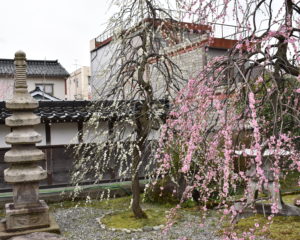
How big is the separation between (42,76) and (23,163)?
65.2 feet

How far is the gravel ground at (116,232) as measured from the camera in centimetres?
710

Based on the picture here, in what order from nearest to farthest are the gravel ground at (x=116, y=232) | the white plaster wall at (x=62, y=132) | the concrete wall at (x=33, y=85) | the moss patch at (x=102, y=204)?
the gravel ground at (x=116, y=232) → the moss patch at (x=102, y=204) → the white plaster wall at (x=62, y=132) → the concrete wall at (x=33, y=85)

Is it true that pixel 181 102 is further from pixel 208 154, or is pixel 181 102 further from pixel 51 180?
pixel 51 180

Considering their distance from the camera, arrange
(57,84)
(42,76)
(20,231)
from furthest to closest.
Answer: (57,84) < (42,76) < (20,231)

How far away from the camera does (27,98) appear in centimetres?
698

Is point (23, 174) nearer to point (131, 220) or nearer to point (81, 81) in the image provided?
point (131, 220)

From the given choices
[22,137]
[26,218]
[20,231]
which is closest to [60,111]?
[22,137]

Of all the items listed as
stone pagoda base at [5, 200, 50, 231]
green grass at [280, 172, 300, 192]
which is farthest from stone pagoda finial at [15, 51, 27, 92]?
green grass at [280, 172, 300, 192]

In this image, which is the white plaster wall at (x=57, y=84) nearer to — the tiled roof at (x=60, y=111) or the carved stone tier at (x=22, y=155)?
the tiled roof at (x=60, y=111)

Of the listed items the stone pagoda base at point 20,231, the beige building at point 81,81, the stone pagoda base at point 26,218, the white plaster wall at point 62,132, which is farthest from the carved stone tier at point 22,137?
the beige building at point 81,81

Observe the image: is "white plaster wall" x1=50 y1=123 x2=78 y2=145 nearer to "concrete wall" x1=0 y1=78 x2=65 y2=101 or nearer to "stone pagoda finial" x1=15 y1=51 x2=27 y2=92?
"stone pagoda finial" x1=15 y1=51 x2=27 y2=92

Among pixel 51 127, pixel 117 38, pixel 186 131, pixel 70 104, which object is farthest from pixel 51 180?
pixel 186 131

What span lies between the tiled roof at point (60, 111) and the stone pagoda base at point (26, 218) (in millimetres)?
3759

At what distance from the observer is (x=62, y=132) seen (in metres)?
11.3
